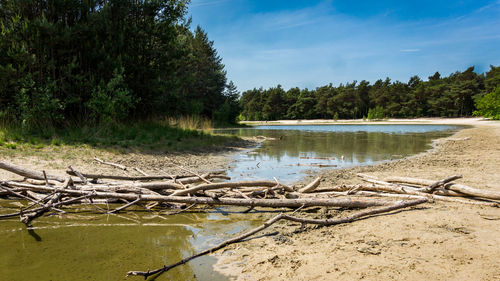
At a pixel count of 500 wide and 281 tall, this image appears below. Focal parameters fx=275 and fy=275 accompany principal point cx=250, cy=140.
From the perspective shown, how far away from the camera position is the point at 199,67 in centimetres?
4644

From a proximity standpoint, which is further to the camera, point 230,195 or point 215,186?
point 230,195

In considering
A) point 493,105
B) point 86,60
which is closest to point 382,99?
point 493,105

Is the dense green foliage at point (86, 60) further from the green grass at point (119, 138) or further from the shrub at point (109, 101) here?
the green grass at point (119, 138)

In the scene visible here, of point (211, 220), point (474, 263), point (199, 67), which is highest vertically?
point (199, 67)

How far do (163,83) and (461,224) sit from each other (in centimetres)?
1434

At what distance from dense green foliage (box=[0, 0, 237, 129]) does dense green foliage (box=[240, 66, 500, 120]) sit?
46.9m

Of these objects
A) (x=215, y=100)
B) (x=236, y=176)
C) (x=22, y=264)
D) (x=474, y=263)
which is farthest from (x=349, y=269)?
(x=215, y=100)

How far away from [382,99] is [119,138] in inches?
3458

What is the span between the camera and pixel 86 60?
13.0 meters

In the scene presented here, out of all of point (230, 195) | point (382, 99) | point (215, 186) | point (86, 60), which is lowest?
point (230, 195)

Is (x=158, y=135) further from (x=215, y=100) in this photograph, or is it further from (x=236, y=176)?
(x=215, y=100)

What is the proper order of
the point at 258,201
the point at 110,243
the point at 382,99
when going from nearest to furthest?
the point at 110,243 → the point at 258,201 → the point at 382,99

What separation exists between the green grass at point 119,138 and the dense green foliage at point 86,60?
70 centimetres

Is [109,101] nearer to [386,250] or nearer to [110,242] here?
[110,242]
